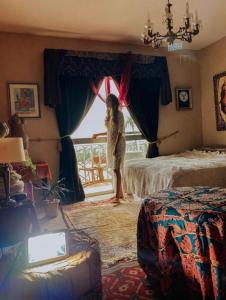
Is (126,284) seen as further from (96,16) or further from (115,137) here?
(96,16)

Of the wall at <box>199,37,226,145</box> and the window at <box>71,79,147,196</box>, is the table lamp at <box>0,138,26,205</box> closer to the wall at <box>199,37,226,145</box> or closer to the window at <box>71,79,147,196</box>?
the window at <box>71,79,147,196</box>

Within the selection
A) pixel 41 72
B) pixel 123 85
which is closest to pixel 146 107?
pixel 123 85

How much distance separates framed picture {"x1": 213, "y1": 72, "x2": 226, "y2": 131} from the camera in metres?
4.70

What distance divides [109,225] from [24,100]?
227 cm

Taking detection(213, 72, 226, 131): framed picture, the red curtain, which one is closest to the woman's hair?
the red curtain

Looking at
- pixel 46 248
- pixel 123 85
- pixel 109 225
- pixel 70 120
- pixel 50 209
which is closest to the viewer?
pixel 46 248

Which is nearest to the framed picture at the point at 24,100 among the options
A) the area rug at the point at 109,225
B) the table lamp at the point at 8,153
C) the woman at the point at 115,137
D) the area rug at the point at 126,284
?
the woman at the point at 115,137

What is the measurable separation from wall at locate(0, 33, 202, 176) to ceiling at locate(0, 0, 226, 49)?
0.43ft

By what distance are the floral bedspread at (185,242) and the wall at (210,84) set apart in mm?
3332

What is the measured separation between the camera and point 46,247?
4.75 feet

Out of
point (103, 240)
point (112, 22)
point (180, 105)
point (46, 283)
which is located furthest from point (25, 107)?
point (46, 283)

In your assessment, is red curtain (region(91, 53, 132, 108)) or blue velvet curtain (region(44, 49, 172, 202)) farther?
red curtain (region(91, 53, 132, 108))

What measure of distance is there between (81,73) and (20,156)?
2.49 metres

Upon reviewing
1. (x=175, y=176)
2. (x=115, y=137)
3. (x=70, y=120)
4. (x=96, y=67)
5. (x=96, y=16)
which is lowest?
(x=175, y=176)
